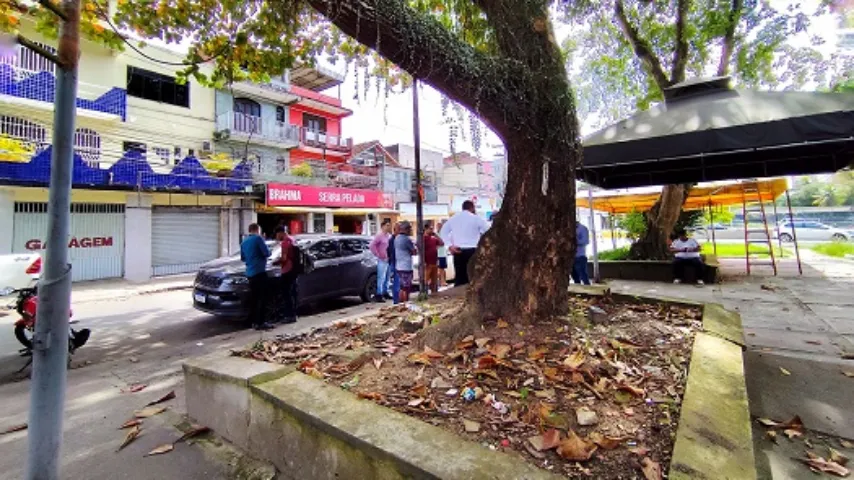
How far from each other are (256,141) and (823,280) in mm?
21590

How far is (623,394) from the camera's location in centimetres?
231

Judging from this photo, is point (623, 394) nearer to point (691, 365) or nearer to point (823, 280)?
point (691, 365)

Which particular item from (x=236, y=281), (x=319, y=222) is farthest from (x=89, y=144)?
(x=236, y=281)

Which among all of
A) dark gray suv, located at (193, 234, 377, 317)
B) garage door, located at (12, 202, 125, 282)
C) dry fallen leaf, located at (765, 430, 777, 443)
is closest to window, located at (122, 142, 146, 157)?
garage door, located at (12, 202, 125, 282)

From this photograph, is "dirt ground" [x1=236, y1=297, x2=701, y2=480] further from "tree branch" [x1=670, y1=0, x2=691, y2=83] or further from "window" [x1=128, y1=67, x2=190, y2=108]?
"window" [x1=128, y1=67, x2=190, y2=108]

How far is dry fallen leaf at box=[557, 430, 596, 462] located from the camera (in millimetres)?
1774

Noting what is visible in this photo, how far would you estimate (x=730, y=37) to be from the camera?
802 centimetres

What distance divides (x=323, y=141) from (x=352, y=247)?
56.3ft

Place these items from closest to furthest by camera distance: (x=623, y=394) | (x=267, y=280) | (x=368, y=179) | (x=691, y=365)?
(x=623, y=394)
(x=691, y=365)
(x=267, y=280)
(x=368, y=179)

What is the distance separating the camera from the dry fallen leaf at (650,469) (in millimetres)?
1644

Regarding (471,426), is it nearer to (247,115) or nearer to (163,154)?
(163,154)

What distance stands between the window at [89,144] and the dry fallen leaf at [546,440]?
16.6m

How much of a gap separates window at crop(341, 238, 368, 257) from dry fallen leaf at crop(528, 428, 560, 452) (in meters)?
6.95

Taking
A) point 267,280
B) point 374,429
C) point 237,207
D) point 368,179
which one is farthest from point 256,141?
point 374,429
